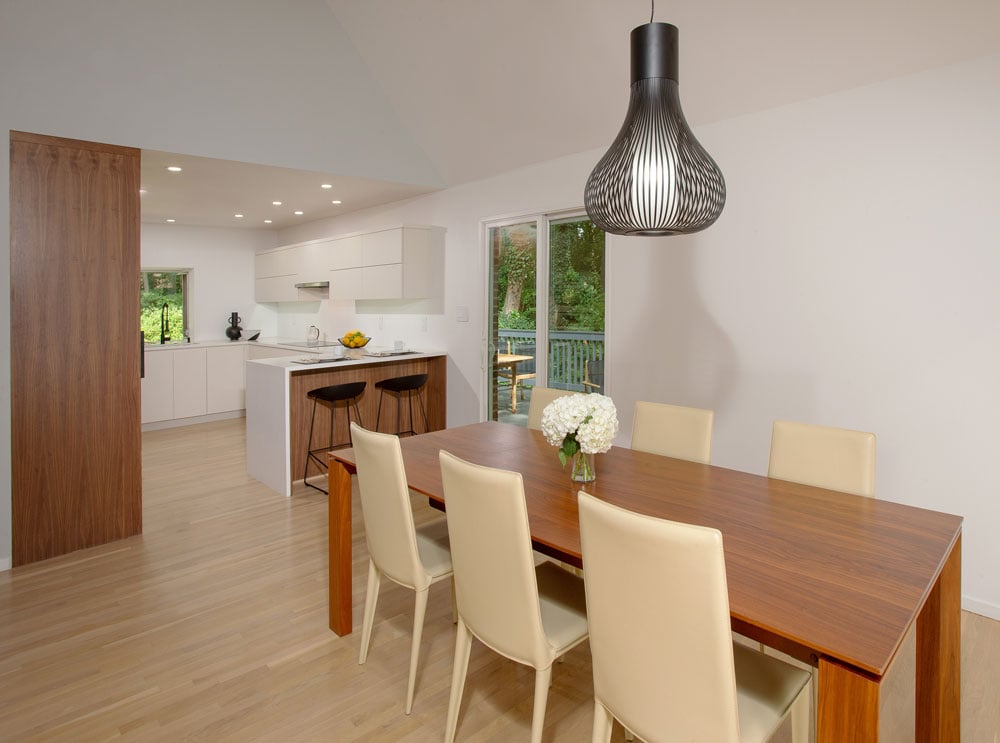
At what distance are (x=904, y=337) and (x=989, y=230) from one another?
556 millimetres

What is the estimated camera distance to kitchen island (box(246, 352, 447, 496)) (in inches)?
172

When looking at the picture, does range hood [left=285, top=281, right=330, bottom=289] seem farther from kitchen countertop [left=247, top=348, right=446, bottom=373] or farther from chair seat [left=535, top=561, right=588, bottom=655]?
chair seat [left=535, top=561, right=588, bottom=655]

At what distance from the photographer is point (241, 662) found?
236 centimetres

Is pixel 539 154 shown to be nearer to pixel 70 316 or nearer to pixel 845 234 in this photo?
pixel 845 234

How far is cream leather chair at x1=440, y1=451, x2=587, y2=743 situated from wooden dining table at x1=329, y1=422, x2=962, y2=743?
109 millimetres

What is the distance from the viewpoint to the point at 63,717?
2.04 meters

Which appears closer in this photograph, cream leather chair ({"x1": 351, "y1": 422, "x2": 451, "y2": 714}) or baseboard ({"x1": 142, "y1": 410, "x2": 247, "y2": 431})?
cream leather chair ({"x1": 351, "y1": 422, "x2": 451, "y2": 714})

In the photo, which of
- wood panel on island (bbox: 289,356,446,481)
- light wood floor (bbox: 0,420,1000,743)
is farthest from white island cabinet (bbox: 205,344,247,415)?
light wood floor (bbox: 0,420,1000,743)

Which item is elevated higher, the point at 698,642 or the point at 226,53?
the point at 226,53

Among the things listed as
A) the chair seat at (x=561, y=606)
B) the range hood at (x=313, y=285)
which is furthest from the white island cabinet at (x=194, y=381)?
the chair seat at (x=561, y=606)

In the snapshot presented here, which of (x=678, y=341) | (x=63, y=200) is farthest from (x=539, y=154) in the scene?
(x=63, y=200)

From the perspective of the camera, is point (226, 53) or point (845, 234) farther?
point (226, 53)

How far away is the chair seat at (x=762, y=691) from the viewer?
136 cm

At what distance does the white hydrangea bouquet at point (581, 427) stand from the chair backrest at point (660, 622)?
0.66 metres
